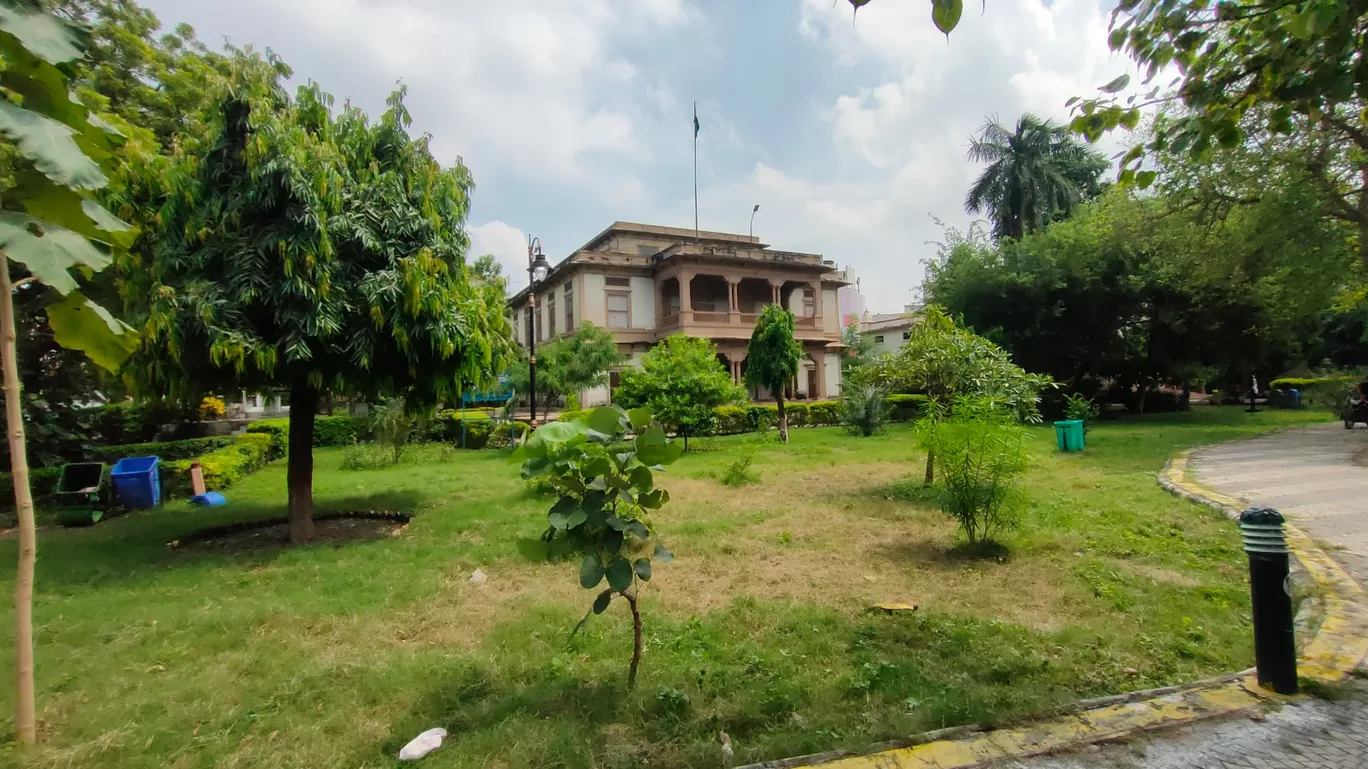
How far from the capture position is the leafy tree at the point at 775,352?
17.1m

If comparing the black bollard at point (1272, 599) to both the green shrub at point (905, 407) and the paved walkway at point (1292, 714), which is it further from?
the green shrub at point (905, 407)

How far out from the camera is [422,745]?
2693 millimetres

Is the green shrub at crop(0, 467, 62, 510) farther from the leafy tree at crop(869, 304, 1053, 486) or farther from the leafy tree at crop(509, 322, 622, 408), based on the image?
the leafy tree at crop(869, 304, 1053, 486)

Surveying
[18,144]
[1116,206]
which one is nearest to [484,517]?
[18,144]

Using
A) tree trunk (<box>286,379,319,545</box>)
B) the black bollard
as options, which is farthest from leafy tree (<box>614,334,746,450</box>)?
the black bollard

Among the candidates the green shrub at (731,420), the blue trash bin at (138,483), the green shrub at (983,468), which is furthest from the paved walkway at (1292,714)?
the green shrub at (731,420)

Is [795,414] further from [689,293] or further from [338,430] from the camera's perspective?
[338,430]

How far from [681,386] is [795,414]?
9.71 meters

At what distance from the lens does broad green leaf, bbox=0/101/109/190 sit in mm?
1915

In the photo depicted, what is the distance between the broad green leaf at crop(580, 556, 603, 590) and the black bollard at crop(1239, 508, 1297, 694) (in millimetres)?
2963

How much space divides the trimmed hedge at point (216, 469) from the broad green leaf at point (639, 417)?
10.8m

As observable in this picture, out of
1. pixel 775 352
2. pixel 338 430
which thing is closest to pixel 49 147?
pixel 775 352

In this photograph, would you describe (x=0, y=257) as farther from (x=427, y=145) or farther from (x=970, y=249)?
(x=970, y=249)

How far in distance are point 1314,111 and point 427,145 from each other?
784cm
